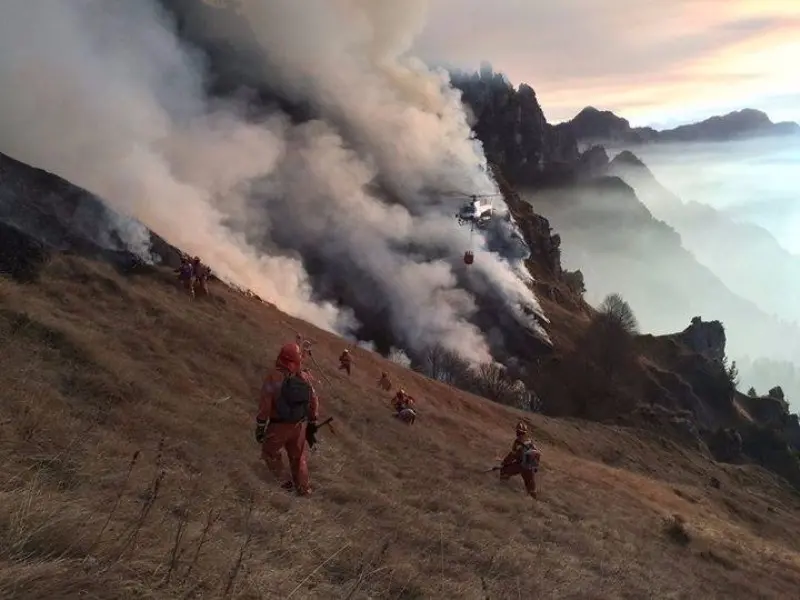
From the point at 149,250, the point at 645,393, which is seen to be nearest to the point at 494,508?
the point at 149,250

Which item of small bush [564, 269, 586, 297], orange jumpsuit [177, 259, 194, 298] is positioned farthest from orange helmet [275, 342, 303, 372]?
small bush [564, 269, 586, 297]

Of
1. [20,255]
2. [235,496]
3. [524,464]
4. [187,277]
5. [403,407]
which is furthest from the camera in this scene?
[187,277]

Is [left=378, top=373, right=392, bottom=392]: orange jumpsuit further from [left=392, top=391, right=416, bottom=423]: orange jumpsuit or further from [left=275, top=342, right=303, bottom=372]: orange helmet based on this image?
[left=275, top=342, right=303, bottom=372]: orange helmet

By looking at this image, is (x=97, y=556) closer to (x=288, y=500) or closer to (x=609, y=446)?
(x=288, y=500)

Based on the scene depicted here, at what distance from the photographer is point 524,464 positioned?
1454cm

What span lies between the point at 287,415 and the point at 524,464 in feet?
24.8

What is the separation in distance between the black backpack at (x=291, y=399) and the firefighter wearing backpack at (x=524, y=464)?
24.3 feet

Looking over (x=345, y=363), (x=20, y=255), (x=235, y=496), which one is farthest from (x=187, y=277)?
(x=235, y=496)

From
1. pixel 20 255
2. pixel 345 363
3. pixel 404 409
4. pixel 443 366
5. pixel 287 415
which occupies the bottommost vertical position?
pixel 287 415

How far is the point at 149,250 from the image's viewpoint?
2338 cm

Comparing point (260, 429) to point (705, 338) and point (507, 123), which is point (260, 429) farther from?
point (507, 123)

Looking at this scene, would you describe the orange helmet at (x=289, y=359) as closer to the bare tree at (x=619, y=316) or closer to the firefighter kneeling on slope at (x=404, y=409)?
the firefighter kneeling on slope at (x=404, y=409)

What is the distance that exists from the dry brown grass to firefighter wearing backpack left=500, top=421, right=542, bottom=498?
35cm

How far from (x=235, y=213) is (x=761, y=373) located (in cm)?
18637
